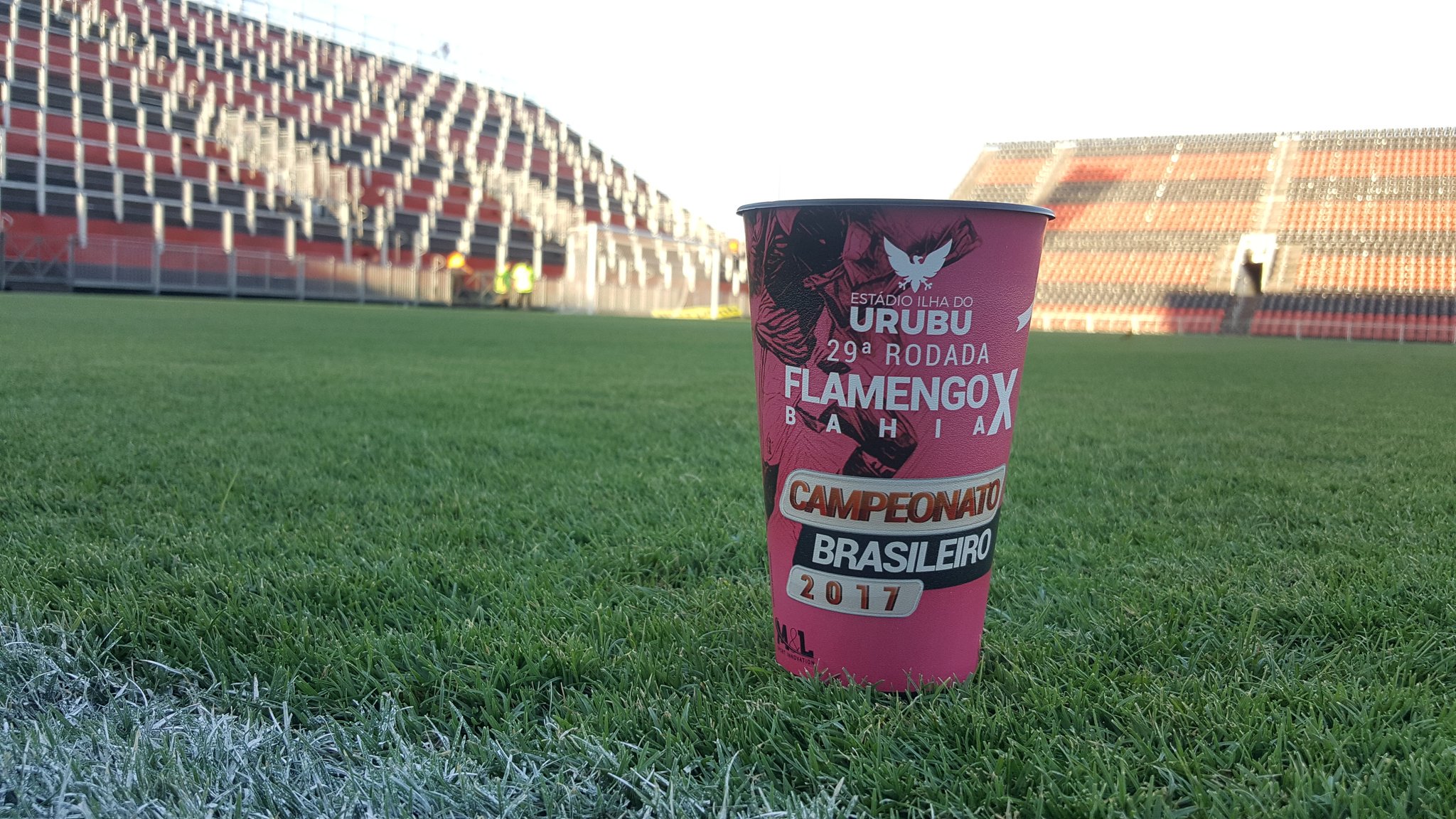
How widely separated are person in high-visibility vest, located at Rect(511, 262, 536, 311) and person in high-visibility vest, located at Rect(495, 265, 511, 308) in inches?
6.1

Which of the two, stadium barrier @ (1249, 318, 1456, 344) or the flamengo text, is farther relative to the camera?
stadium barrier @ (1249, 318, 1456, 344)

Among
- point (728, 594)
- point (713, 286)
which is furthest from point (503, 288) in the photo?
point (728, 594)

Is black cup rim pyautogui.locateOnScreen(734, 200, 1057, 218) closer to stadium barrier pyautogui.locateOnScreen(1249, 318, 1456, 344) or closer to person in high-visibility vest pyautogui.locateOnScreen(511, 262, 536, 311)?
stadium barrier pyautogui.locateOnScreen(1249, 318, 1456, 344)

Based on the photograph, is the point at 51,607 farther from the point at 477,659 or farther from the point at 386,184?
the point at 386,184

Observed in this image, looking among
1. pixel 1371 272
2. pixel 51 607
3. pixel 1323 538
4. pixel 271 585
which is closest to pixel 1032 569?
pixel 1323 538

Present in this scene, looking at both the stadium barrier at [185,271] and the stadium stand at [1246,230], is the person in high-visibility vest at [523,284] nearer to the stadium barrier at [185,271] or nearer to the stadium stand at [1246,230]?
the stadium barrier at [185,271]

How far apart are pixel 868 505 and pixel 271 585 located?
3.54ft

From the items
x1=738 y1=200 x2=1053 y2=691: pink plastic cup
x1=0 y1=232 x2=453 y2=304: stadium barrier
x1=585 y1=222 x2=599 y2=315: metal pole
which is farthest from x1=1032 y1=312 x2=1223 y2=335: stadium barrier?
x1=738 y1=200 x2=1053 y2=691: pink plastic cup

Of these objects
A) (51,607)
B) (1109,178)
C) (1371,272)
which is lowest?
(51,607)

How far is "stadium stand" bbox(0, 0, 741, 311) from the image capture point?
22.3 metres

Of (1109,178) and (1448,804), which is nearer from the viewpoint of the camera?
(1448,804)

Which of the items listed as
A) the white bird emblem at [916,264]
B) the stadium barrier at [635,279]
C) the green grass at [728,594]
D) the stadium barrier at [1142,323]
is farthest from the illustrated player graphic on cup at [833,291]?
the stadium barrier at [635,279]

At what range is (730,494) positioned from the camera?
8.17 ft

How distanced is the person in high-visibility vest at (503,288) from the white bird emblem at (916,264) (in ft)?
85.0
